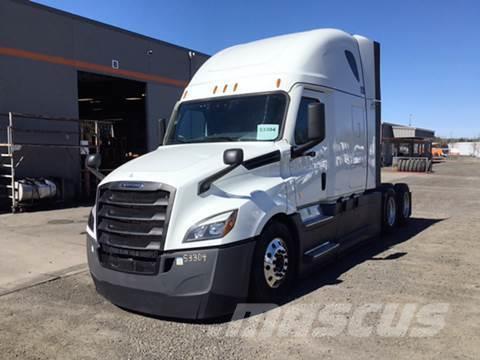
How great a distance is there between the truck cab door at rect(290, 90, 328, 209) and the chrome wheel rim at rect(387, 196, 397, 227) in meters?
3.33

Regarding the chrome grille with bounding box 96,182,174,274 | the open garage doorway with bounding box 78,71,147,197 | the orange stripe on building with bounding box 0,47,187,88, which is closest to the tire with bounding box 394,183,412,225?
the chrome grille with bounding box 96,182,174,274

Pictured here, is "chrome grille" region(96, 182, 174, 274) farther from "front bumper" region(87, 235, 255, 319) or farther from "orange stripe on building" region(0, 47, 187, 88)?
"orange stripe on building" region(0, 47, 187, 88)

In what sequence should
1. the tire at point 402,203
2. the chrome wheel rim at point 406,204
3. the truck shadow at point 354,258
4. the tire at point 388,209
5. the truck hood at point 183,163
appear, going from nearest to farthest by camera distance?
the truck hood at point 183,163 < the truck shadow at point 354,258 < the tire at point 388,209 < the tire at point 402,203 < the chrome wheel rim at point 406,204

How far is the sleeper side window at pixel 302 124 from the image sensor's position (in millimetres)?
5633

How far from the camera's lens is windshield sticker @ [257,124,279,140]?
545cm

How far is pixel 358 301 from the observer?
508 cm

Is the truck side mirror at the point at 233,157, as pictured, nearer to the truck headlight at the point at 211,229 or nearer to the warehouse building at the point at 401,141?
the truck headlight at the point at 211,229

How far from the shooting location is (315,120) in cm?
538

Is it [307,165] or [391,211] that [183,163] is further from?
[391,211]

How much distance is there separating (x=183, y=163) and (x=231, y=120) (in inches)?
47.5

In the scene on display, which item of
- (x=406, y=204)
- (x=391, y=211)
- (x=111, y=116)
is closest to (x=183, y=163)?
(x=391, y=211)

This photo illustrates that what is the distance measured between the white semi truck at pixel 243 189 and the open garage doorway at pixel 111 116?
10.6 m

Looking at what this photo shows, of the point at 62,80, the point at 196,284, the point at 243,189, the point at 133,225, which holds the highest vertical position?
the point at 62,80

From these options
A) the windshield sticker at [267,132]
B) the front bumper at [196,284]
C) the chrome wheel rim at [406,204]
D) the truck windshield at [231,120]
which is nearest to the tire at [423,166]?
the chrome wheel rim at [406,204]
